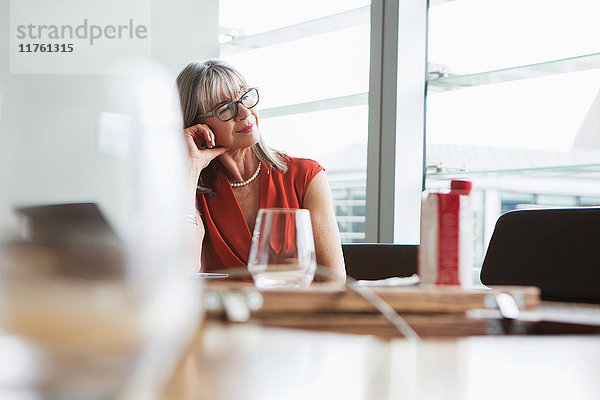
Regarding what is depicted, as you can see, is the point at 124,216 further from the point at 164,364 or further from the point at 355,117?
the point at 355,117

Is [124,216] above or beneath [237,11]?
beneath

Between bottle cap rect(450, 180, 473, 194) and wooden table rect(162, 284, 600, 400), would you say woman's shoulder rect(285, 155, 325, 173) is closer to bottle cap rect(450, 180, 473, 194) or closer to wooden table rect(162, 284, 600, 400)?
bottle cap rect(450, 180, 473, 194)

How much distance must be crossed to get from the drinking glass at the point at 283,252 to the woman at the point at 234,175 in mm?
1036

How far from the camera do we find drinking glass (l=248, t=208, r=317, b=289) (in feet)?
2.93

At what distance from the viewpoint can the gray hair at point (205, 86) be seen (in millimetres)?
2107

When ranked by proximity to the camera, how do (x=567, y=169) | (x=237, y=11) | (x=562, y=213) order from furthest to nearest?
1. (x=237, y=11)
2. (x=567, y=169)
3. (x=562, y=213)

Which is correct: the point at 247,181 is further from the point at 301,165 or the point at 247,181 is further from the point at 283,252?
the point at 283,252

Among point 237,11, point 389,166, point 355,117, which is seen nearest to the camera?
point 389,166

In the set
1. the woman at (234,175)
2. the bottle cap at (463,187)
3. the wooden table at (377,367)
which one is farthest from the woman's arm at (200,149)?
the wooden table at (377,367)

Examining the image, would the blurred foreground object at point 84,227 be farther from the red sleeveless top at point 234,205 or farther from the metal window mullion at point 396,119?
the metal window mullion at point 396,119

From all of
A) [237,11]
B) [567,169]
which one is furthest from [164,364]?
[237,11]

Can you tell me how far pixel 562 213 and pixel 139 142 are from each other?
5.08 feet

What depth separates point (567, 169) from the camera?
105 inches

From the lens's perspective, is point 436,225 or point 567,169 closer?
point 436,225
